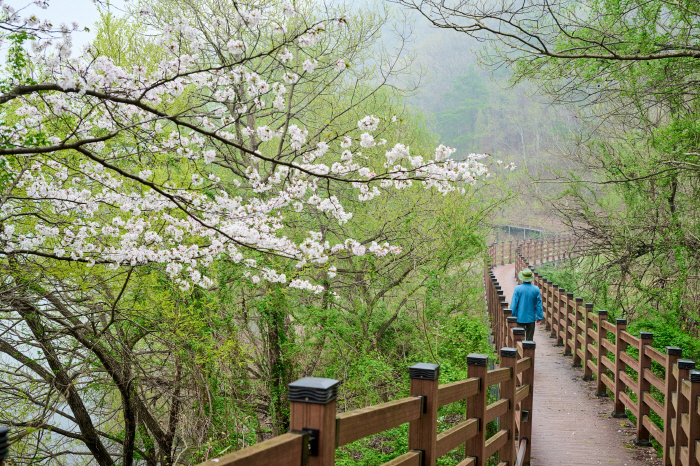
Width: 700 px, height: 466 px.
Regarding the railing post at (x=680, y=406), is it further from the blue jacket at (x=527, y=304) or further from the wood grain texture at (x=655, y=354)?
the blue jacket at (x=527, y=304)

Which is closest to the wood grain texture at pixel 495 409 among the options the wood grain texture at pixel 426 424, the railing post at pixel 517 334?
the wood grain texture at pixel 426 424

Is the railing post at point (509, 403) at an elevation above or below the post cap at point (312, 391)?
below

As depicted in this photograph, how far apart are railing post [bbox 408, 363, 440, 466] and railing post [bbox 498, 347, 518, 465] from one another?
1.99 meters

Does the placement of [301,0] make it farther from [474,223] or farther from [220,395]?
[220,395]

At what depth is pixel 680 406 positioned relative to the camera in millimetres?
4738

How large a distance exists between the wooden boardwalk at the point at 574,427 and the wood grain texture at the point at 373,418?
385cm

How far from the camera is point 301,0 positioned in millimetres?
11117

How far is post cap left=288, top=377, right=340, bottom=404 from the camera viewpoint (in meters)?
1.69

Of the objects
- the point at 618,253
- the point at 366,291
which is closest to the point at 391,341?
the point at 366,291

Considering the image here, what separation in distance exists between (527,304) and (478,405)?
223 inches

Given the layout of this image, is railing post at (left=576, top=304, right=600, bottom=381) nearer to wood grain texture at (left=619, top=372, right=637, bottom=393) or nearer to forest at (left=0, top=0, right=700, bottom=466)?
forest at (left=0, top=0, right=700, bottom=466)

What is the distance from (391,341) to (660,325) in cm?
528

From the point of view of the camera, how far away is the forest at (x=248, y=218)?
5.36m

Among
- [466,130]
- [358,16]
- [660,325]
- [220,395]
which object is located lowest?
[220,395]
